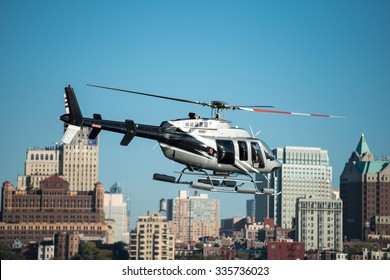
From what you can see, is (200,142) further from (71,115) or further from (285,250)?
(285,250)

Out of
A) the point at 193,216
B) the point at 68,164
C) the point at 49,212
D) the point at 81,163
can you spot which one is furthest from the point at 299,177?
the point at 49,212

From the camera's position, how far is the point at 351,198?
462 ft

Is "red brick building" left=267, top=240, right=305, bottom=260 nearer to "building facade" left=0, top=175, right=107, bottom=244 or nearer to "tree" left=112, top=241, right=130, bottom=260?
"tree" left=112, top=241, right=130, bottom=260

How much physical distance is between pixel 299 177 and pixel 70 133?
133m

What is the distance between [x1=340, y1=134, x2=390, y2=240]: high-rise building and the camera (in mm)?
135750

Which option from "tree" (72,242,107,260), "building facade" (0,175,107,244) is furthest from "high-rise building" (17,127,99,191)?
"tree" (72,242,107,260)

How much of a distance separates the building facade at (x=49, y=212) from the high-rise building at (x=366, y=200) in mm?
31389

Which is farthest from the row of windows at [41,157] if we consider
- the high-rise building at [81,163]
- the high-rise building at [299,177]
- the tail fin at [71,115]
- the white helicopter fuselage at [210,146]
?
the white helicopter fuselage at [210,146]

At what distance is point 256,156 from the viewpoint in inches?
1283

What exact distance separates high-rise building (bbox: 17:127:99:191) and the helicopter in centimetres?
11777

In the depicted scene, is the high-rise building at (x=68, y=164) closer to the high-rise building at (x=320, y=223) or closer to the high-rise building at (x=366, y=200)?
the high-rise building at (x=320, y=223)
